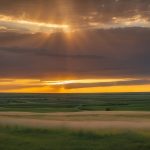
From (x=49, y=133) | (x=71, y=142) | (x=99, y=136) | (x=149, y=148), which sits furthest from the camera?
(x=49, y=133)

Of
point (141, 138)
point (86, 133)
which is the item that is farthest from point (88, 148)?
point (86, 133)

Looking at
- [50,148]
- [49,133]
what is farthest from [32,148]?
[49,133]

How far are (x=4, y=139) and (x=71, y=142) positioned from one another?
155 inches

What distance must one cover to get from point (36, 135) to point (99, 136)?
4.27m

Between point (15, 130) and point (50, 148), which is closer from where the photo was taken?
point (50, 148)

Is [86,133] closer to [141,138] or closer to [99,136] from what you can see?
[99,136]

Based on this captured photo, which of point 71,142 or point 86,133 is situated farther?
point 86,133

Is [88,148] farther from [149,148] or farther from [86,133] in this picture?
[86,133]

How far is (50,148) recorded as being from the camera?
2319 cm

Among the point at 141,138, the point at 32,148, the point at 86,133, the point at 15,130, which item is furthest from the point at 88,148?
the point at 15,130

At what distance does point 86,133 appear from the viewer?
98.7 feet

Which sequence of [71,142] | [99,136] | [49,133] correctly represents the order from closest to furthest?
[71,142]
[99,136]
[49,133]

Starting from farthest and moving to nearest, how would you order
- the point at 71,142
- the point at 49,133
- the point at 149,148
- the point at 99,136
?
the point at 49,133
the point at 99,136
the point at 71,142
the point at 149,148

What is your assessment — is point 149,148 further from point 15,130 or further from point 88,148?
point 15,130
